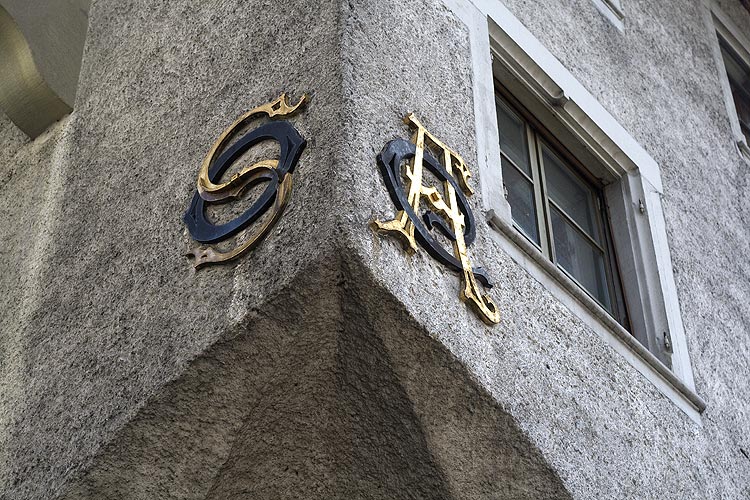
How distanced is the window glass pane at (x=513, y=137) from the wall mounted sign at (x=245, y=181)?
134 cm

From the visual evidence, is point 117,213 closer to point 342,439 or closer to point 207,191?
point 207,191

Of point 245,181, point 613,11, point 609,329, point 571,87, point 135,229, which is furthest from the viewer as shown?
point 613,11

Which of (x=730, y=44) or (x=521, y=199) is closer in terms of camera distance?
(x=521, y=199)

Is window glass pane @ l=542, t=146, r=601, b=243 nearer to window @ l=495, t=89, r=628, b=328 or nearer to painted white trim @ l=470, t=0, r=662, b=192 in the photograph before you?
window @ l=495, t=89, r=628, b=328

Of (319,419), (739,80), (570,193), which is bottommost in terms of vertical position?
(739,80)

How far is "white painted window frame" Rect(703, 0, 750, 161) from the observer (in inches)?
265

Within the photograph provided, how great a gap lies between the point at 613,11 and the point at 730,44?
215 centimetres

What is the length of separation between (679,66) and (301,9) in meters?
3.14

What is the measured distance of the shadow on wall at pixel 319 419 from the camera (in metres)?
3.20

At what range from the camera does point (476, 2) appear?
458cm

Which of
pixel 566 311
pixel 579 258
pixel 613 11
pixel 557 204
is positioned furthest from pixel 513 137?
pixel 613 11

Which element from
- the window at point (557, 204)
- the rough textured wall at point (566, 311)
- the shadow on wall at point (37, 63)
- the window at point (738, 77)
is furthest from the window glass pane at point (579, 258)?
the window at point (738, 77)

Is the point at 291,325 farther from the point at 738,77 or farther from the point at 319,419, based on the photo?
the point at 738,77

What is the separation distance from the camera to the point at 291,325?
3205 millimetres
